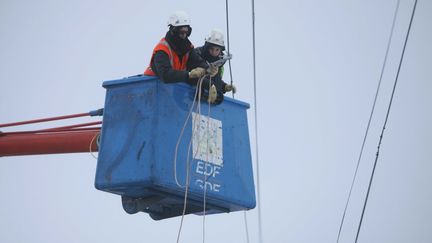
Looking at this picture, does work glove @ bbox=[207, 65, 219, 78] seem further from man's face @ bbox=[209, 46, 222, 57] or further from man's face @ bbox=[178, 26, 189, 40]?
man's face @ bbox=[209, 46, 222, 57]

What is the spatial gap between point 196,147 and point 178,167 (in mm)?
368

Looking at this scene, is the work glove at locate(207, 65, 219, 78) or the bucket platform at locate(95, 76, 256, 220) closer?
the bucket platform at locate(95, 76, 256, 220)

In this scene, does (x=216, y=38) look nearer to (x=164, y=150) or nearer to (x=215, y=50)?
(x=215, y=50)

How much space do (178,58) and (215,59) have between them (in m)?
0.58

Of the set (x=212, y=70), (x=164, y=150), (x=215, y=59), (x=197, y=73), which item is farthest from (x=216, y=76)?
(x=164, y=150)

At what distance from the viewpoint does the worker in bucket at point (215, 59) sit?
8305 millimetres

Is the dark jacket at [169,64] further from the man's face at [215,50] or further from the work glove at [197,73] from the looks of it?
the man's face at [215,50]

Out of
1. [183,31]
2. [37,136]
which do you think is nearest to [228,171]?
[183,31]

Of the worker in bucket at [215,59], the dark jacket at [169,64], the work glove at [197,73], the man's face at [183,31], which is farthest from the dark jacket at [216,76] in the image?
the man's face at [183,31]

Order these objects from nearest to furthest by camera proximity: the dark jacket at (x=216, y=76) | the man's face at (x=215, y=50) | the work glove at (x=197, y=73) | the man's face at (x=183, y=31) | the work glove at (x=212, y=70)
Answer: the work glove at (x=197, y=73) → the work glove at (x=212, y=70) → the man's face at (x=183, y=31) → the dark jacket at (x=216, y=76) → the man's face at (x=215, y=50)

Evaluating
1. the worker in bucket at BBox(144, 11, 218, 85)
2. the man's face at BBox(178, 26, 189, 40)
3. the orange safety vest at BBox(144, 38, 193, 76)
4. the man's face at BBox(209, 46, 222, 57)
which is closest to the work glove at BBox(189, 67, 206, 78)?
the worker in bucket at BBox(144, 11, 218, 85)

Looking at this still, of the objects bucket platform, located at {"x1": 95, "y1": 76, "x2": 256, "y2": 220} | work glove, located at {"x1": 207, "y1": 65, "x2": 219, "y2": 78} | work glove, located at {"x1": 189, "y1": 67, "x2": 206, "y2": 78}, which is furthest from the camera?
work glove, located at {"x1": 207, "y1": 65, "x2": 219, "y2": 78}

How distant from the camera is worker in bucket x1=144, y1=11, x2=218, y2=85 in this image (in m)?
7.93

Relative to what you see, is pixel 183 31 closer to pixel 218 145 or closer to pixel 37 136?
pixel 218 145
